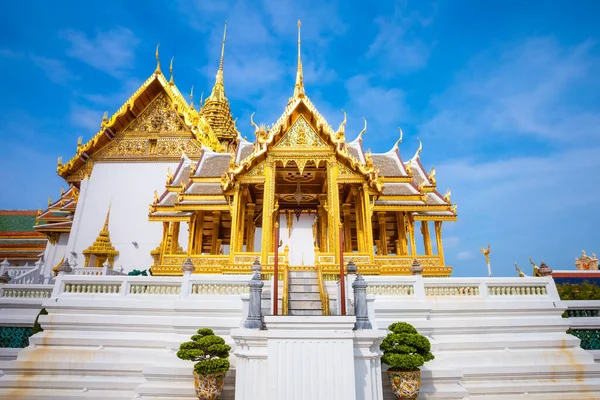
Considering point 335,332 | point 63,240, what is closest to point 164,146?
point 63,240

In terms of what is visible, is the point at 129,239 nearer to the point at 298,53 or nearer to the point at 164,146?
the point at 164,146

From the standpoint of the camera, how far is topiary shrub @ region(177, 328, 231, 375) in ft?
16.7

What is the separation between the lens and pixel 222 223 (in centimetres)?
1461

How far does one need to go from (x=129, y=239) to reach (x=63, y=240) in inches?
189

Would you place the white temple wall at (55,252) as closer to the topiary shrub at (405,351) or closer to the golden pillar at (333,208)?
the golden pillar at (333,208)

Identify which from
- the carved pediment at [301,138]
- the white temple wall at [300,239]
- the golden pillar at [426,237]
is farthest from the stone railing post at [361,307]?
the golden pillar at [426,237]

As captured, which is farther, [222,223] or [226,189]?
[222,223]

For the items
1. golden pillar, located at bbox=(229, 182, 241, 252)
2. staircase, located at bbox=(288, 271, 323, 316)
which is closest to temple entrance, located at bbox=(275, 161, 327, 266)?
golden pillar, located at bbox=(229, 182, 241, 252)

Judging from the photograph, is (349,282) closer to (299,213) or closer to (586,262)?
(299,213)

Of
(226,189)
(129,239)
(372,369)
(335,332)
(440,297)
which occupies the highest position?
(129,239)

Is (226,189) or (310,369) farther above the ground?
(226,189)

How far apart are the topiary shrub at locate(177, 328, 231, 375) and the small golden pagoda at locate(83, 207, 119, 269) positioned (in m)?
14.4

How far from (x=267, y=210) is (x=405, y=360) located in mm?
5861

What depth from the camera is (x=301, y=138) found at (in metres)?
10.6
